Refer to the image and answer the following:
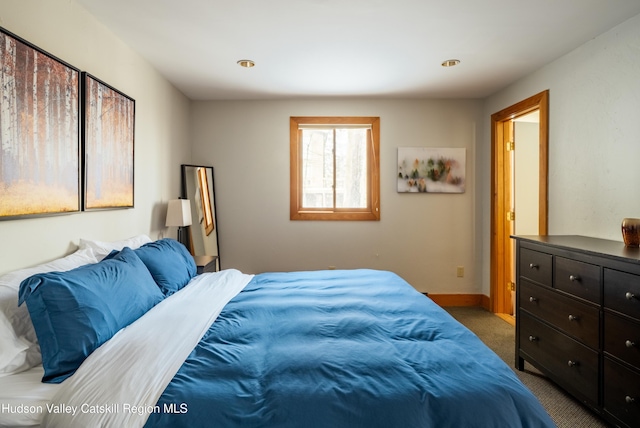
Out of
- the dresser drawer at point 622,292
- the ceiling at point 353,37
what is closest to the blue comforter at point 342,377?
the dresser drawer at point 622,292

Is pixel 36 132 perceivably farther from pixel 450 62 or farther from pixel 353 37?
pixel 450 62

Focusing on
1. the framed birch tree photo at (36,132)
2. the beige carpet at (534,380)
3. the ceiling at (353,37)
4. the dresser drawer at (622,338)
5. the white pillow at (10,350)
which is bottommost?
the beige carpet at (534,380)

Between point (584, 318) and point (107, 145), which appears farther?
point (107, 145)

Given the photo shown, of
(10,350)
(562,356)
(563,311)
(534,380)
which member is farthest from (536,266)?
(10,350)

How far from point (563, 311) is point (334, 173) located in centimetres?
277

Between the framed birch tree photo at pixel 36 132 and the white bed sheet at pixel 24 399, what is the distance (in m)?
0.76

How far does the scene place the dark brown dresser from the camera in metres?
1.86

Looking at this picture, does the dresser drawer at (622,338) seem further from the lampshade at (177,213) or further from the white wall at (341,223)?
the lampshade at (177,213)

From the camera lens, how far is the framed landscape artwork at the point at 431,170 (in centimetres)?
434

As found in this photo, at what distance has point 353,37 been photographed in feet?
8.90

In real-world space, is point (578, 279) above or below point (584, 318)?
above

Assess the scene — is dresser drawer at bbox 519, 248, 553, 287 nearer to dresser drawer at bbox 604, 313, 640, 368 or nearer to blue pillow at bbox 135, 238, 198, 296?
dresser drawer at bbox 604, 313, 640, 368

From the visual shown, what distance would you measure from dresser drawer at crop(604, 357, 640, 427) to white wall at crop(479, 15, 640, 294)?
993mm

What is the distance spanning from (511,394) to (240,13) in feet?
8.21
